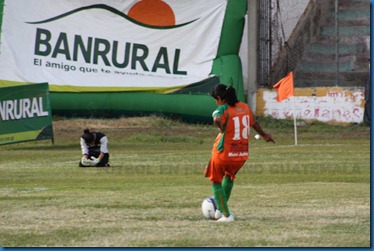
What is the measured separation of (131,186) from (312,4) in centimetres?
2654

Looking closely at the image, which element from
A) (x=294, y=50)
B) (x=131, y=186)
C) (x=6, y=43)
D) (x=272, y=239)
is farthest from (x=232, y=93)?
(x=294, y=50)

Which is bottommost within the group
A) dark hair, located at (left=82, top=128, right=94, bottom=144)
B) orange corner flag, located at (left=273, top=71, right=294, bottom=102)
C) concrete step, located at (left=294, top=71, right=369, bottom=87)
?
dark hair, located at (left=82, top=128, right=94, bottom=144)

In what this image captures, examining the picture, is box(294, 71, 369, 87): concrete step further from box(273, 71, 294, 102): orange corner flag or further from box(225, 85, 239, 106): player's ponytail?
box(225, 85, 239, 106): player's ponytail

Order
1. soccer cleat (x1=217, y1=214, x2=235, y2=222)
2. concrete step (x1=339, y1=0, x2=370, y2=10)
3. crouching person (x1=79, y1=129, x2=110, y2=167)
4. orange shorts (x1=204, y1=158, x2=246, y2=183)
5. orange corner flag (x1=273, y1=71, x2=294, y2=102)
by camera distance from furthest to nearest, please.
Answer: concrete step (x1=339, y1=0, x2=370, y2=10)
orange corner flag (x1=273, y1=71, x2=294, y2=102)
crouching person (x1=79, y1=129, x2=110, y2=167)
orange shorts (x1=204, y1=158, x2=246, y2=183)
soccer cleat (x1=217, y1=214, x2=235, y2=222)

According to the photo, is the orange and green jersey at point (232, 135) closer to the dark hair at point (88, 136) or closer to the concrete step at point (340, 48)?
the dark hair at point (88, 136)

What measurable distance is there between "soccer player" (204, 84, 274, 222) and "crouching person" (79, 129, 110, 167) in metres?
12.3

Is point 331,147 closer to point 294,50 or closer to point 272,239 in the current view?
point 294,50

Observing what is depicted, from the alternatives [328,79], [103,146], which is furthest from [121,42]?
[103,146]

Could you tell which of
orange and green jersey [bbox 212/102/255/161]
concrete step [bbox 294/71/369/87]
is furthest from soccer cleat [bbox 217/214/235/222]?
concrete step [bbox 294/71/369/87]

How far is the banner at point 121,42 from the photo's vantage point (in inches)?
1612

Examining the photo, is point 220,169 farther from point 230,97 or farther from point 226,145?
point 230,97

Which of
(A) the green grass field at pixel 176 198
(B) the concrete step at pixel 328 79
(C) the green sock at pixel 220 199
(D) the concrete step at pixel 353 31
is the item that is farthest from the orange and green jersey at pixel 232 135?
(D) the concrete step at pixel 353 31

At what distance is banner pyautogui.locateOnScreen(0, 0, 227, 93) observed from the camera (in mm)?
40938

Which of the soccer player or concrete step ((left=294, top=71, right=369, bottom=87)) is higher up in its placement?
concrete step ((left=294, top=71, right=369, bottom=87))
